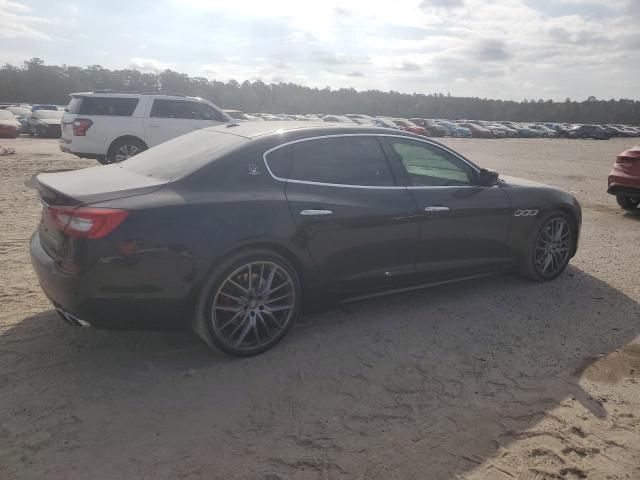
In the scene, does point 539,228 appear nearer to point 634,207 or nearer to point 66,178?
point 66,178

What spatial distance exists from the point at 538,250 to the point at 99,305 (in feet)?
13.2

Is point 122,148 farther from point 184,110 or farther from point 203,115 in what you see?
point 203,115

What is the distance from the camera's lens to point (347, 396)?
3125 mm

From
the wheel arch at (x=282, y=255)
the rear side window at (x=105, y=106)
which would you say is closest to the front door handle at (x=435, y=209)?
the wheel arch at (x=282, y=255)

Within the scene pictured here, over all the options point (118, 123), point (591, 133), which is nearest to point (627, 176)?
point (118, 123)

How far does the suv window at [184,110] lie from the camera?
38.1 feet

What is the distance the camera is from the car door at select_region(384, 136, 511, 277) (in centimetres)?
427

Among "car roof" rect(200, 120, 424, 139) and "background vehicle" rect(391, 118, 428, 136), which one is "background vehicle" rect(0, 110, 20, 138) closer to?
"car roof" rect(200, 120, 424, 139)

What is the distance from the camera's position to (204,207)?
3291 millimetres

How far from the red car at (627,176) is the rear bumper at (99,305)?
25.8ft

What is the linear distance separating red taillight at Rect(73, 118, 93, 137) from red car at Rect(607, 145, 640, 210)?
10.3 meters

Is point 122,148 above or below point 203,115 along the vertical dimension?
below

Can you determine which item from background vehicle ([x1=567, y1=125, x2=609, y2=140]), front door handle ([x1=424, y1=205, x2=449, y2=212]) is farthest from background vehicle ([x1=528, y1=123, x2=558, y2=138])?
front door handle ([x1=424, y1=205, x2=449, y2=212])

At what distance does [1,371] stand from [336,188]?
8.25ft
